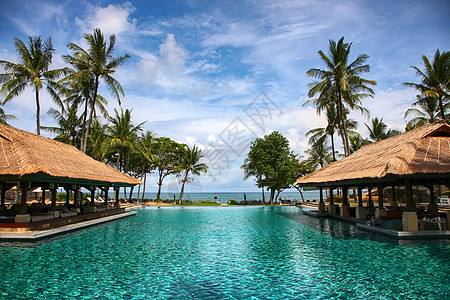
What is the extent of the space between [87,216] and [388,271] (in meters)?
15.2

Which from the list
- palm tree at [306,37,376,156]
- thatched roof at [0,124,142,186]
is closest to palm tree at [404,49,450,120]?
palm tree at [306,37,376,156]

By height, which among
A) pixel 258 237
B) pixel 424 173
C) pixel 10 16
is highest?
pixel 10 16

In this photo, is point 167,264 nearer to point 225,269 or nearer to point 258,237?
point 225,269

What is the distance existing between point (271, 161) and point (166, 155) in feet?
48.0

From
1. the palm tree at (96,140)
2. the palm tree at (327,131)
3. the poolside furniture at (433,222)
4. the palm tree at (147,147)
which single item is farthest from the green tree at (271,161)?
the poolside furniture at (433,222)

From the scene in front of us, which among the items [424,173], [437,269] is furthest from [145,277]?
[424,173]

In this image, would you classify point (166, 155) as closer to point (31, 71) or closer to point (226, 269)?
point (31, 71)

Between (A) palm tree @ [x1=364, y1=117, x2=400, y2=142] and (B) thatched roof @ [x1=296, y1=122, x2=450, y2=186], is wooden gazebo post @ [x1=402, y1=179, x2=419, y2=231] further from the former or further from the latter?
(A) palm tree @ [x1=364, y1=117, x2=400, y2=142]

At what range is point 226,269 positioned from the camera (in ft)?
24.5

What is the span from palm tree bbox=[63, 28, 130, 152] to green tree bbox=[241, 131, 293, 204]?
57.0ft

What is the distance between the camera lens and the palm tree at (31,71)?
20500 mm

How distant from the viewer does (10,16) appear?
16.1 m

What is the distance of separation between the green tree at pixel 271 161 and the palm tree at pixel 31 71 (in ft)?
71.3

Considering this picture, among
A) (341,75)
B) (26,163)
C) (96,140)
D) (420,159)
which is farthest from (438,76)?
(96,140)
